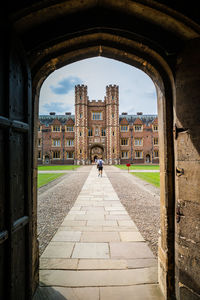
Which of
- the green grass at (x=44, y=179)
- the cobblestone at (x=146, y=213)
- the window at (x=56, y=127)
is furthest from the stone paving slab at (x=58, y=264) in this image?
the window at (x=56, y=127)

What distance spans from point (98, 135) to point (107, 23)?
106 ft

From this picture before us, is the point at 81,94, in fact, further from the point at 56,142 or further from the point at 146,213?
the point at 146,213

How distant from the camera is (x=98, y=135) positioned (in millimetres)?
34219

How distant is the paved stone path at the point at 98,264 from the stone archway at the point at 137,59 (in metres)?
0.29

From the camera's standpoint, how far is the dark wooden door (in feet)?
4.78

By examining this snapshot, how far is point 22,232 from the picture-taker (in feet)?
5.79

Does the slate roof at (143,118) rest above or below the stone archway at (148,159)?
above

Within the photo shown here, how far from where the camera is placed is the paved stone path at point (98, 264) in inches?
83.1

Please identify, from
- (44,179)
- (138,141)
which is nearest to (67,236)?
(44,179)

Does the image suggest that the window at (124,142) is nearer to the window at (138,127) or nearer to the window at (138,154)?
the window at (138,154)

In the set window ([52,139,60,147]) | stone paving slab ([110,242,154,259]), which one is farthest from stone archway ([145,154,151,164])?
stone paving slab ([110,242,154,259])

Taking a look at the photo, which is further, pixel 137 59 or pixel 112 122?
pixel 112 122

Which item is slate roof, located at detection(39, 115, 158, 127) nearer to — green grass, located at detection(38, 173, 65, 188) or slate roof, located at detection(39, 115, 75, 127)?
slate roof, located at detection(39, 115, 75, 127)

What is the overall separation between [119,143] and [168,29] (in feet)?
109
